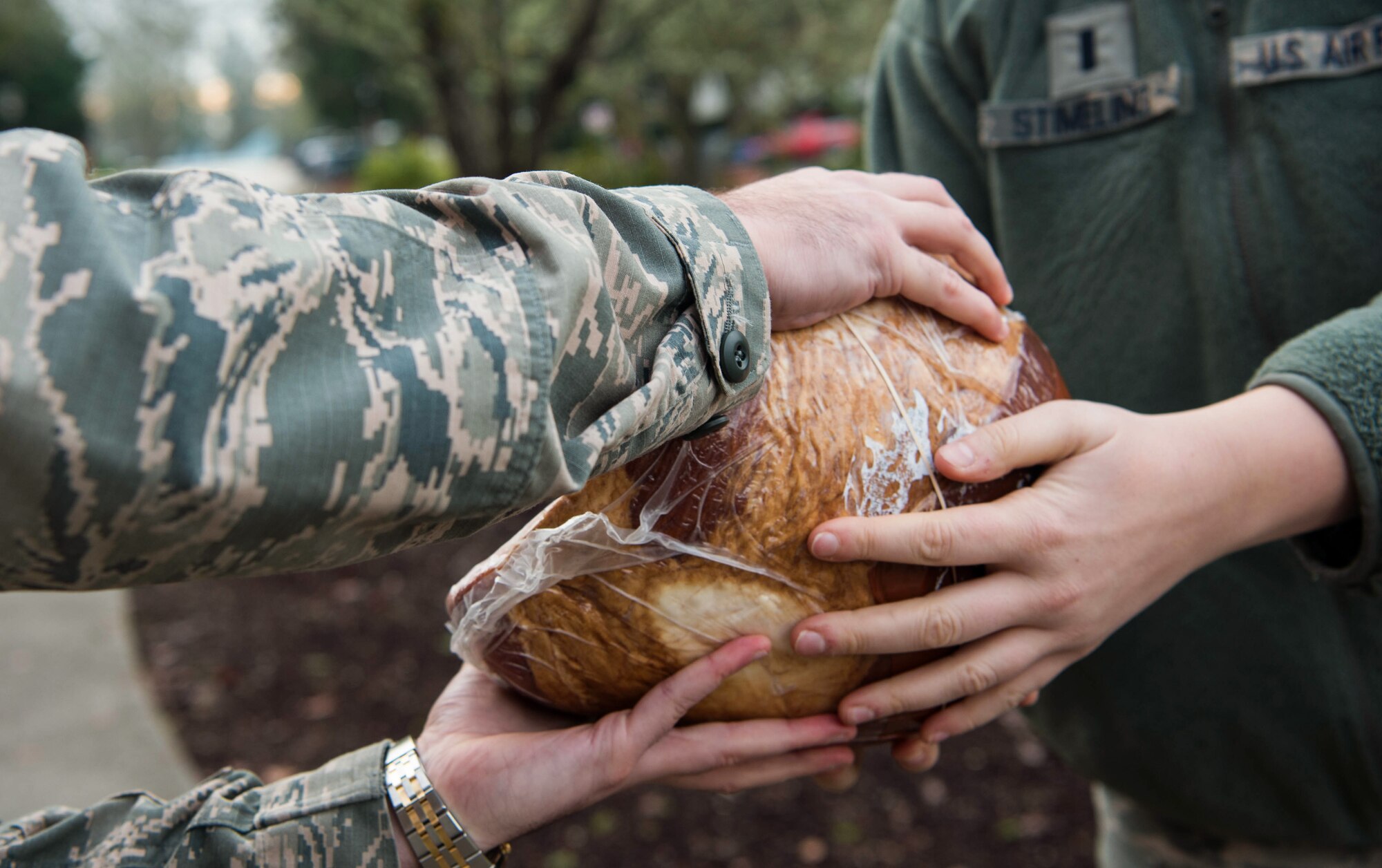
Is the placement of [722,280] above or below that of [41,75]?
above

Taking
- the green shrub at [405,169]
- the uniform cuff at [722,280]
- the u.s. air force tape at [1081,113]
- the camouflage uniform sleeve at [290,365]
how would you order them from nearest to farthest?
the camouflage uniform sleeve at [290,365] → the uniform cuff at [722,280] → the u.s. air force tape at [1081,113] → the green shrub at [405,169]

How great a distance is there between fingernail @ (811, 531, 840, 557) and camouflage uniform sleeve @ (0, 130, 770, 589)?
0.31 m

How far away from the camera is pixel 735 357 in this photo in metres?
1.26

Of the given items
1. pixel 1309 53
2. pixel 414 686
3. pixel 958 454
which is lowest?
pixel 414 686

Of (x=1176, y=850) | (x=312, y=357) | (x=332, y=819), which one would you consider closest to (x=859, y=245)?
(x=312, y=357)

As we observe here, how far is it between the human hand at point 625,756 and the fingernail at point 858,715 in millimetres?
32

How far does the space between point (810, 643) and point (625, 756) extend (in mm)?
322

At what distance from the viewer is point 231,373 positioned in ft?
2.90

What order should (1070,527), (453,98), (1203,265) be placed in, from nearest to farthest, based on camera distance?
(1070,527) → (1203,265) → (453,98)

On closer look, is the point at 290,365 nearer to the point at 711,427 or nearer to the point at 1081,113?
the point at 711,427

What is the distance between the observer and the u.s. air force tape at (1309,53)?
1653mm

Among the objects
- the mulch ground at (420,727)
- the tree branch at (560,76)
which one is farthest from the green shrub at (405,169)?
the mulch ground at (420,727)

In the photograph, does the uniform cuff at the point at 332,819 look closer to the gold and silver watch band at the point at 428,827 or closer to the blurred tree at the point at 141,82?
the gold and silver watch band at the point at 428,827

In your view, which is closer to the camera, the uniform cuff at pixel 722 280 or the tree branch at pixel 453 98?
the uniform cuff at pixel 722 280
